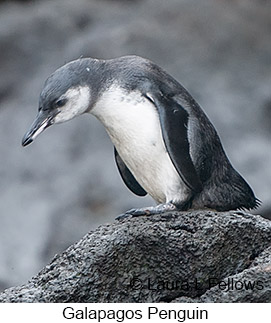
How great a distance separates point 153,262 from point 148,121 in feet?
1.15

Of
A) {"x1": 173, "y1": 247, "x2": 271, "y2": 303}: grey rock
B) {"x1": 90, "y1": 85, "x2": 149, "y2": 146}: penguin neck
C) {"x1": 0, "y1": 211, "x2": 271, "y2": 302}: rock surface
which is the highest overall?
{"x1": 90, "y1": 85, "x2": 149, "y2": 146}: penguin neck

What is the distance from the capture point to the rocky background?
13.2ft

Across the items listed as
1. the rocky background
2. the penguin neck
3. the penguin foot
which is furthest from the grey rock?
the rocky background

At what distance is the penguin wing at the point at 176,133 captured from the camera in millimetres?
1955

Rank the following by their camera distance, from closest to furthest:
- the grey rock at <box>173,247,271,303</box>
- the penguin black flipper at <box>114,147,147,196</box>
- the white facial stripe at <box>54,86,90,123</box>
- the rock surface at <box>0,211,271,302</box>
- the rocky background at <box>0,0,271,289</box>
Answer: the grey rock at <box>173,247,271,303</box>, the rock surface at <box>0,211,271,302</box>, the white facial stripe at <box>54,86,90,123</box>, the penguin black flipper at <box>114,147,147,196</box>, the rocky background at <box>0,0,271,289</box>

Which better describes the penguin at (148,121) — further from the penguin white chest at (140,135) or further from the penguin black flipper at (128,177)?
the penguin black flipper at (128,177)

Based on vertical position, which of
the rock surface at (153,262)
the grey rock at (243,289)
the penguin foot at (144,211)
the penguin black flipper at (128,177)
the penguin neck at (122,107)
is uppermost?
the penguin neck at (122,107)

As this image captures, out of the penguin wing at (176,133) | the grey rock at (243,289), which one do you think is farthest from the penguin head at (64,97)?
the grey rock at (243,289)

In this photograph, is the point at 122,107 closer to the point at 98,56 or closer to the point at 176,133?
the point at 176,133

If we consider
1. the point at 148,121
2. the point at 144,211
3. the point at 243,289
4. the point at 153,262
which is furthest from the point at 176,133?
the point at 243,289

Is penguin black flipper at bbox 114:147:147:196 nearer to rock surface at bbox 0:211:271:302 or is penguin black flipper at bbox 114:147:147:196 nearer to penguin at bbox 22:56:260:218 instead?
penguin at bbox 22:56:260:218

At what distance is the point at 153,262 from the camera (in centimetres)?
187

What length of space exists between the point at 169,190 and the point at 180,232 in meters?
0.17

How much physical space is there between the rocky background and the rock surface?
2.05 metres
